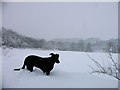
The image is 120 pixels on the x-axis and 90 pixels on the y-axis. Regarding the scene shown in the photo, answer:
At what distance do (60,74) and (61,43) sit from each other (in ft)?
1.56

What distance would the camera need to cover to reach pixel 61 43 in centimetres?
310

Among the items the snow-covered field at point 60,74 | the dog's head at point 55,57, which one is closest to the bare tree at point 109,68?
the snow-covered field at point 60,74

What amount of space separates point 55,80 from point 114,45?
1.05 metres

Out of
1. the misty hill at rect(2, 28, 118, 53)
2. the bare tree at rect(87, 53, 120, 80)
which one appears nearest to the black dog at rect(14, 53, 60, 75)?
the misty hill at rect(2, 28, 118, 53)

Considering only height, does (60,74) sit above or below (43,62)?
below

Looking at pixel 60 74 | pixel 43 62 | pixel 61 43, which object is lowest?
pixel 60 74

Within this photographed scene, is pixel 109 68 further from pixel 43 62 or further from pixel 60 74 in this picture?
pixel 43 62

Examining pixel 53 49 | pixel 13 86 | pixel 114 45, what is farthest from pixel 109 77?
pixel 13 86

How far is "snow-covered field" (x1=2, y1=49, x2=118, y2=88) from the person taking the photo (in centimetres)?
300

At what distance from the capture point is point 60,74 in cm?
304

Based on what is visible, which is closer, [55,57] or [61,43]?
[55,57]

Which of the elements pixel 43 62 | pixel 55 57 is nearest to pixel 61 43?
pixel 55 57

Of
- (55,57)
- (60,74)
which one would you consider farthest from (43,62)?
(60,74)

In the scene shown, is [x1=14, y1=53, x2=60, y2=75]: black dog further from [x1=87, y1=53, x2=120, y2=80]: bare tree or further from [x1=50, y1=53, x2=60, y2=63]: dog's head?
[x1=87, y1=53, x2=120, y2=80]: bare tree
